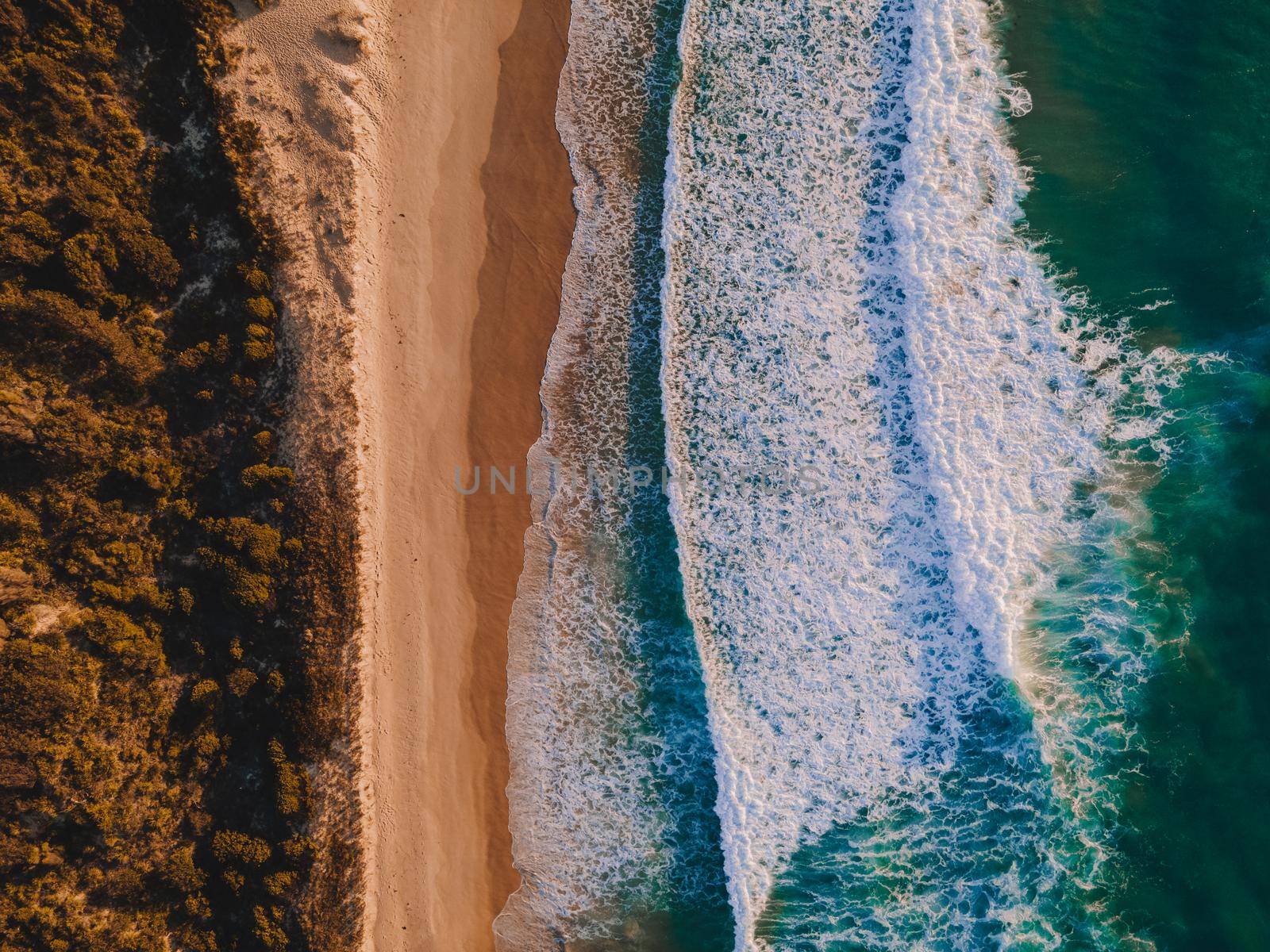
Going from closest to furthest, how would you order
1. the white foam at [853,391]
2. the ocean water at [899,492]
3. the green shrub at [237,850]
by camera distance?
the green shrub at [237,850], the ocean water at [899,492], the white foam at [853,391]

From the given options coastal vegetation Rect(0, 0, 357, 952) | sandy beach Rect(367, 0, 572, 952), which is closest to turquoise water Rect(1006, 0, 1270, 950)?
sandy beach Rect(367, 0, 572, 952)

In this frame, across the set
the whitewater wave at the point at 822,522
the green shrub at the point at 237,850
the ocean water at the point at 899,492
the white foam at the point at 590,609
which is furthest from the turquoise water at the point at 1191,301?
the green shrub at the point at 237,850

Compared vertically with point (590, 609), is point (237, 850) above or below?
below

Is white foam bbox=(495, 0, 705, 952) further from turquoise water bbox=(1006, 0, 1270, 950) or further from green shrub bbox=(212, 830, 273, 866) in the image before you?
turquoise water bbox=(1006, 0, 1270, 950)

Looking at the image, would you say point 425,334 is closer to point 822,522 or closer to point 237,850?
point 822,522

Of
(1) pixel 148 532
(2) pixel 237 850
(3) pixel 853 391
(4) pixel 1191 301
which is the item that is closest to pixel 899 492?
(3) pixel 853 391

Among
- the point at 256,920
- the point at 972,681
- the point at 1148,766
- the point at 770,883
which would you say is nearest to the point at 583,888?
the point at 770,883

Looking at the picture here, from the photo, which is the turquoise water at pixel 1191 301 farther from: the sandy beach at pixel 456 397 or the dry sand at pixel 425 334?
the dry sand at pixel 425 334
